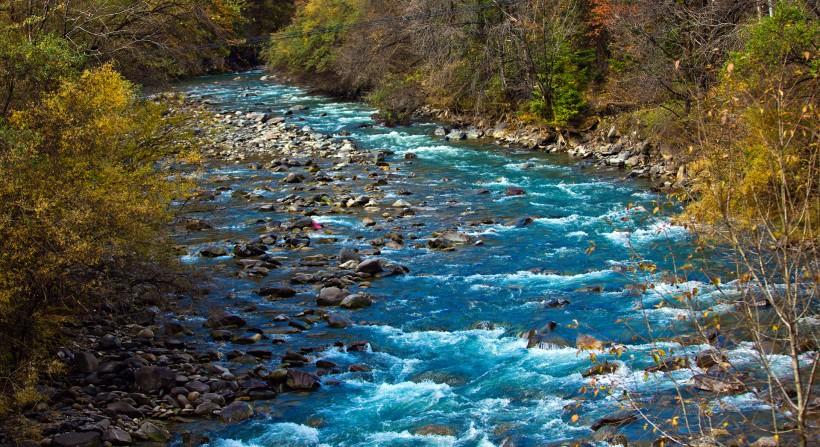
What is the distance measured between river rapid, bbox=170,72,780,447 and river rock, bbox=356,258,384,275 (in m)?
0.52

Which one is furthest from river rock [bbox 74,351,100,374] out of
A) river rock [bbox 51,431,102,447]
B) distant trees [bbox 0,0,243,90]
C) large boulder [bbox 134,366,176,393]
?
distant trees [bbox 0,0,243,90]

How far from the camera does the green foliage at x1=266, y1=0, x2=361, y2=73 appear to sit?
46875 millimetres

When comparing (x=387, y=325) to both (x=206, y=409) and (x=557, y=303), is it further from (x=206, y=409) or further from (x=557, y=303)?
(x=206, y=409)

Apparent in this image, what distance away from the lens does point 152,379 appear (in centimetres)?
1219

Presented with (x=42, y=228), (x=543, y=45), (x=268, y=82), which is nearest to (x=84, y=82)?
(x=42, y=228)

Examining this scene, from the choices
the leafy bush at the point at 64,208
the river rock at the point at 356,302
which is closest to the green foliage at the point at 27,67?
Result: the leafy bush at the point at 64,208

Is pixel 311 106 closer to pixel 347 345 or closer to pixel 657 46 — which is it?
pixel 657 46

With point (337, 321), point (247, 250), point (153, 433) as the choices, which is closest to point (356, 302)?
point (337, 321)

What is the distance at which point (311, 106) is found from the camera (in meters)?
44.3

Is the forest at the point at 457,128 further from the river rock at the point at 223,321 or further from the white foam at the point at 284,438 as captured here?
the white foam at the point at 284,438

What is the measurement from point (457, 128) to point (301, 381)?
23887mm

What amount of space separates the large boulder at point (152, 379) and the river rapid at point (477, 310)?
1.39 m

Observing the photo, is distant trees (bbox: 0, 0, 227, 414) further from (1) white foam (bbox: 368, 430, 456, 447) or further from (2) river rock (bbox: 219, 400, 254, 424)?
(1) white foam (bbox: 368, 430, 456, 447)

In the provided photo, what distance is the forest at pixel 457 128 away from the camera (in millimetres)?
9000
